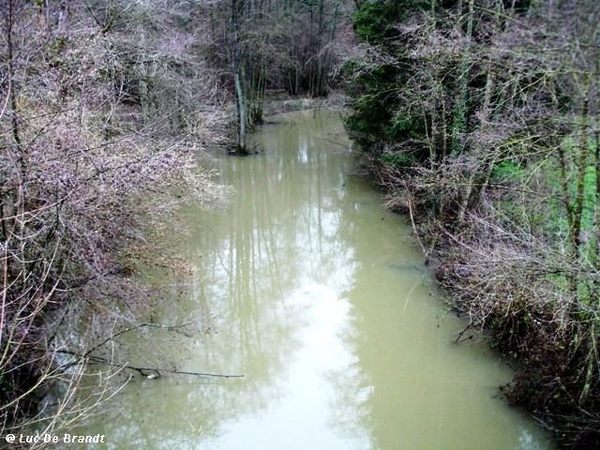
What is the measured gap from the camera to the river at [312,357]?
630 cm

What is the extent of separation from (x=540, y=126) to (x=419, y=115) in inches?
211

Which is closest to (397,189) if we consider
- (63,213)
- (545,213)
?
(545,213)

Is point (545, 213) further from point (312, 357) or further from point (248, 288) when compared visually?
point (248, 288)

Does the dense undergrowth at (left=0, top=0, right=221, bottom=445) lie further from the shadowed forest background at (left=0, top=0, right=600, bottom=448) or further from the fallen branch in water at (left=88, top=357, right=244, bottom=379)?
the fallen branch in water at (left=88, top=357, right=244, bottom=379)

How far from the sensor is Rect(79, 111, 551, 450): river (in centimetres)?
630

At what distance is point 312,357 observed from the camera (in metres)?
7.77

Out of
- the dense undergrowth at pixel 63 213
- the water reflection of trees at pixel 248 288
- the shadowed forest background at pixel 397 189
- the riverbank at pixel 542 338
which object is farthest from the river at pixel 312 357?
the dense undergrowth at pixel 63 213

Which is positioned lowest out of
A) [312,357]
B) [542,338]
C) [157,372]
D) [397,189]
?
[312,357]

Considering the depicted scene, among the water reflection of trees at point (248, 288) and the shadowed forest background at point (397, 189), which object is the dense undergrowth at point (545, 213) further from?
the water reflection of trees at point (248, 288)

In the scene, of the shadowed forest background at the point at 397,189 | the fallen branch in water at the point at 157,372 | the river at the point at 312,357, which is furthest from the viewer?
the fallen branch in water at the point at 157,372

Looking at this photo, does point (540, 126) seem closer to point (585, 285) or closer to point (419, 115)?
point (585, 285)

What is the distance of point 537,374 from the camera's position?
6250 mm

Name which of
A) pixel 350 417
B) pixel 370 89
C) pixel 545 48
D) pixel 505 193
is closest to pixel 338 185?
pixel 370 89

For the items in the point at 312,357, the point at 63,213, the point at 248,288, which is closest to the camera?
the point at 63,213
